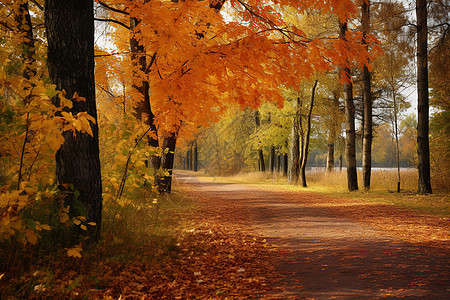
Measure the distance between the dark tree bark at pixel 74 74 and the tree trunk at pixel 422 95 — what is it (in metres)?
13.0

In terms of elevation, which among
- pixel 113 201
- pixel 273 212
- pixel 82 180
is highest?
pixel 82 180

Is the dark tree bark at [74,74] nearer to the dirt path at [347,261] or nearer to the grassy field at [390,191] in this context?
the dirt path at [347,261]

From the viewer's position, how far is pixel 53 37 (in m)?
4.05

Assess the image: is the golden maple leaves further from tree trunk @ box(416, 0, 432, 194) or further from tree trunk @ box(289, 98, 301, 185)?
tree trunk @ box(289, 98, 301, 185)

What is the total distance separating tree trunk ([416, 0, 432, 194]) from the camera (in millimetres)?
12633

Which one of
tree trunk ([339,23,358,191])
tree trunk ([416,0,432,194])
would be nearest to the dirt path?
tree trunk ([416,0,432,194])

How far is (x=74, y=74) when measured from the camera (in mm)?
4102

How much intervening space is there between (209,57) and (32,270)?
4.14 metres

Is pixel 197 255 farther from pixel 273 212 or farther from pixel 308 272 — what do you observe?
pixel 273 212

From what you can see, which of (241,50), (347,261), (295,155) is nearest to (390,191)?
(295,155)

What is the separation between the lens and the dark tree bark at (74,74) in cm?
404

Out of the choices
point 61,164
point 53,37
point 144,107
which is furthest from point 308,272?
point 144,107

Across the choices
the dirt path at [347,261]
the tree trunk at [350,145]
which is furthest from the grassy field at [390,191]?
the dirt path at [347,261]

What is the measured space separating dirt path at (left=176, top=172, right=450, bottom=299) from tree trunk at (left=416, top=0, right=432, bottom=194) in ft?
21.4
